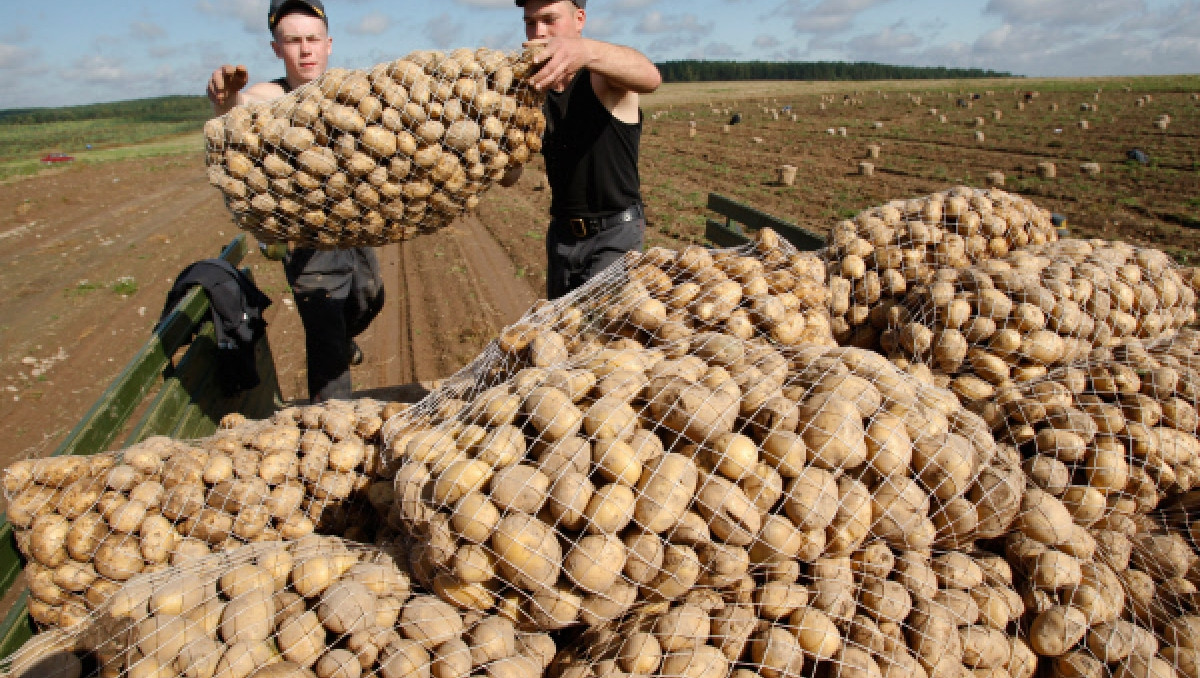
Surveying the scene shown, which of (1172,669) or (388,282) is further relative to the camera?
(388,282)

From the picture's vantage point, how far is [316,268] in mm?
3686

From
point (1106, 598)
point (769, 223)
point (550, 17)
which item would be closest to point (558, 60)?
point (550, 17)

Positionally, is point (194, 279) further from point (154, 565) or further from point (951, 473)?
point (951, 473)

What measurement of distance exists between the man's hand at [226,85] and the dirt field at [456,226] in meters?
1.90

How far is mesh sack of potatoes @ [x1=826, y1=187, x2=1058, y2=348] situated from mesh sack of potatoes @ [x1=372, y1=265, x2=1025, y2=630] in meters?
0.93

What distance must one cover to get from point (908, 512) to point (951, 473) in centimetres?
17

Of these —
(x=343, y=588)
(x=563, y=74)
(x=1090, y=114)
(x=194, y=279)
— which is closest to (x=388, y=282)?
(x=194, y=279)

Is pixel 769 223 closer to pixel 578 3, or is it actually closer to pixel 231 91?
pixel 578 3

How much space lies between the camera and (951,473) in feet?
5.97

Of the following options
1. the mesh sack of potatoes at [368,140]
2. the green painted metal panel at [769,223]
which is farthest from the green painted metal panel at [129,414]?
the green painted metal panel at [769,223]

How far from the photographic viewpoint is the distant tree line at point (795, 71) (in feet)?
351

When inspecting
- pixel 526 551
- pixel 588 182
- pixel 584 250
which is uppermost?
pixel 588 182

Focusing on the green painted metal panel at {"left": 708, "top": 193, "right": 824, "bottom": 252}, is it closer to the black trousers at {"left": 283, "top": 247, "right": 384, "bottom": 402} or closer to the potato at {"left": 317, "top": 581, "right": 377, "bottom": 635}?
the black trousers at {"left": 283, "top": 247, "right": 384, "bottom": 402}

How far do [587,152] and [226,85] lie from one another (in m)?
1.78
